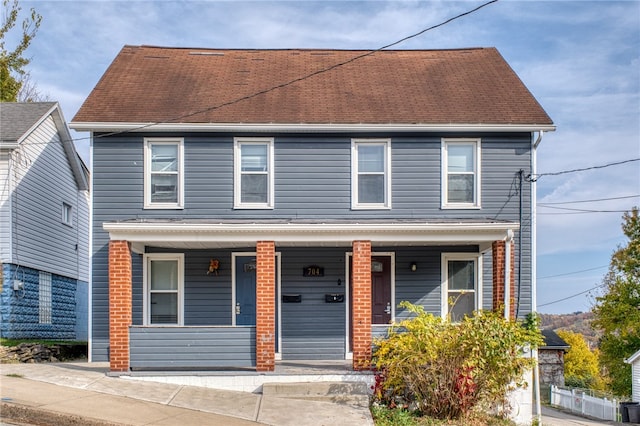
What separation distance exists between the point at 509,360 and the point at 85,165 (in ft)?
56.2

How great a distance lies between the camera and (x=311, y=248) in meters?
15.2

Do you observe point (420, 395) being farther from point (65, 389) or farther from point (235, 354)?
point (65, 389)

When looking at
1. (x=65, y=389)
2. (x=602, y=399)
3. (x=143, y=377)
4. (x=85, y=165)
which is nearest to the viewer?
(x=65, y=389)

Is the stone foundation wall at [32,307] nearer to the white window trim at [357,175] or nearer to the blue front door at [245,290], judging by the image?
the blue front door at [245,290]

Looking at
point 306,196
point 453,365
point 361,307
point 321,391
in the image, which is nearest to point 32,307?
point 306,196

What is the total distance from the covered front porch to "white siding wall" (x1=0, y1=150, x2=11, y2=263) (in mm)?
3930

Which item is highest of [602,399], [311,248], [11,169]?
[11,169]

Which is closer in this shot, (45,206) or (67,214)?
(45,206)

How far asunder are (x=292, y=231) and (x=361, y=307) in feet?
6.44

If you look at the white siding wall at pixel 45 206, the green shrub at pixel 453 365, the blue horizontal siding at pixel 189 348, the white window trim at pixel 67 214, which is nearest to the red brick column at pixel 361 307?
the green shrub at pixel 453 365

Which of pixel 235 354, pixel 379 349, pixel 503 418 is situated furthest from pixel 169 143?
pixel 503 418

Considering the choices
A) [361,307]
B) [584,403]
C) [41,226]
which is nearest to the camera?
[361,307]

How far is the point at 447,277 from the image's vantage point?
1541cm

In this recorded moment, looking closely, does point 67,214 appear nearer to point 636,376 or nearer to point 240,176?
point 240,176
